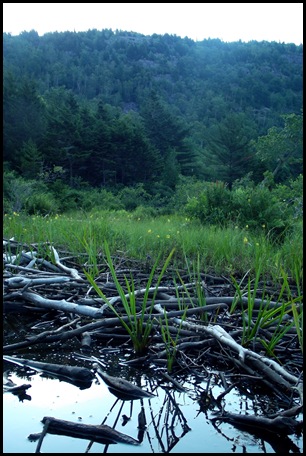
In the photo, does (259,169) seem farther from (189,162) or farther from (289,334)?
(289,334)

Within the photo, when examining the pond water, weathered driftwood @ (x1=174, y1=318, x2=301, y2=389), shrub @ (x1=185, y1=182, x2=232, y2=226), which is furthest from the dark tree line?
the pond water

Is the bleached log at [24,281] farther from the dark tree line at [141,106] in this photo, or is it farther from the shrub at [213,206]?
the dark tree line at [141,106]

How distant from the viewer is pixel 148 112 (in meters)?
41.2

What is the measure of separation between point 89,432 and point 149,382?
575 mm

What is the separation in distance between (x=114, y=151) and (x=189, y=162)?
971cm

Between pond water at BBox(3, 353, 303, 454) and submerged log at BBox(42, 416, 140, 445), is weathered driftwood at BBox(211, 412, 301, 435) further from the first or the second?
submerged log at BBox(42, 416, 140, 445)

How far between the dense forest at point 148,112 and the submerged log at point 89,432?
44.6 ft

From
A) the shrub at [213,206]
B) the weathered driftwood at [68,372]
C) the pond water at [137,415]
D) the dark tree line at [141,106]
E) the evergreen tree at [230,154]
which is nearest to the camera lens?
the pond water at [137,415]

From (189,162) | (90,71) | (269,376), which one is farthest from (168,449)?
(90,71)

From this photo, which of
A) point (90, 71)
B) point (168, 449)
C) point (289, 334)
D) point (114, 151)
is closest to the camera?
point (168, 449)

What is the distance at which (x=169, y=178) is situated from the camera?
107 ft

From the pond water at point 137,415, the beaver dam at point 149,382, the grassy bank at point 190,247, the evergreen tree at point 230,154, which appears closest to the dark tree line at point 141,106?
the evergreen tree at point 230,154

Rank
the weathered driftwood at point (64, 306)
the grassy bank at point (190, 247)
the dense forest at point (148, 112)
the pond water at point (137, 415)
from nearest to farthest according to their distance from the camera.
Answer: the pond water at point (137, 415) → the weathered driftwood at point (64, 306) → the grassy bank at point (190, 247) → the dense forest at point (148, 112)

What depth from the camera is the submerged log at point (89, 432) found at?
1.73m
